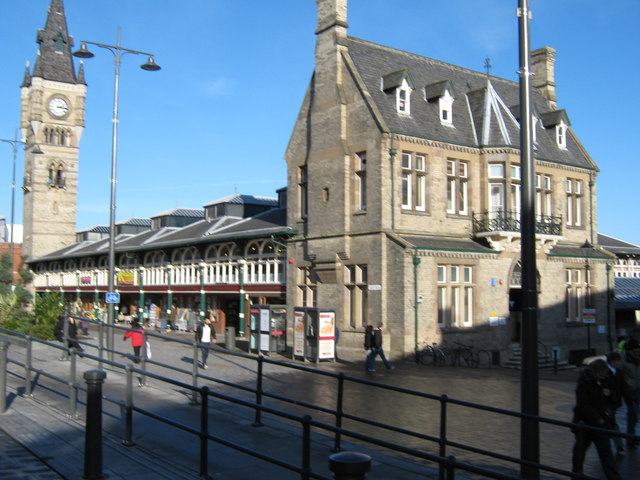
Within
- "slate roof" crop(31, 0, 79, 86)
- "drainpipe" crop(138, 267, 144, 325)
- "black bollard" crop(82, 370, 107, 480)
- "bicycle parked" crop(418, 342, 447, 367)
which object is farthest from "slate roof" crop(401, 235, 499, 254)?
"slate roof" crop(31, 0, 79, 86)

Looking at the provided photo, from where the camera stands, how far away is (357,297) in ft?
85.5

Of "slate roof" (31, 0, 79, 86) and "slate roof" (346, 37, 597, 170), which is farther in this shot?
"slate roof" (31, 0, 79, 86)

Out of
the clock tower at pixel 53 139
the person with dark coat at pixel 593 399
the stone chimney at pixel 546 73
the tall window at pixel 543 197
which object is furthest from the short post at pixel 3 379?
the clock tower at pixel 53 139

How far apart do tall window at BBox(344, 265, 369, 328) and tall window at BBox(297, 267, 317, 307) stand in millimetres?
2215

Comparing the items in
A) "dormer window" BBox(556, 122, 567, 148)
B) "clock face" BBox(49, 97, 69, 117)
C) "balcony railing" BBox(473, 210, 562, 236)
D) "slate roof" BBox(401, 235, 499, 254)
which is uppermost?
"clock face" BBox(49, 97, 69, 117)

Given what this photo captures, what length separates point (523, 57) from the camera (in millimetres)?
8594

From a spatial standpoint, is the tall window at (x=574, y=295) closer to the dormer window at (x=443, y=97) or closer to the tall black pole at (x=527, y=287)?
the dormer window at (x=443, y=97)

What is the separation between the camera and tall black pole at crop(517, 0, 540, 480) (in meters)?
7.84

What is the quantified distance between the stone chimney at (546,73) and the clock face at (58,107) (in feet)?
222

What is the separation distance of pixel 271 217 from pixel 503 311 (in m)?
15.0

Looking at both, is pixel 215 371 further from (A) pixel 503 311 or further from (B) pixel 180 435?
(A) pixel 503 311

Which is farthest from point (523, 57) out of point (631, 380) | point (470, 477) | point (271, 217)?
point (271, 217)

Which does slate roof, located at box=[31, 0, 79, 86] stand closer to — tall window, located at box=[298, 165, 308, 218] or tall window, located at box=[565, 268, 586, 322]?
tall window, located at box=[298, 165, 308, 218]

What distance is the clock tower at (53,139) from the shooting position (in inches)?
3162
